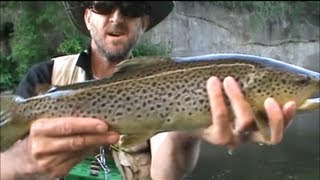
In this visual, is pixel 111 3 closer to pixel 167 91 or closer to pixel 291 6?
pixel 167 91

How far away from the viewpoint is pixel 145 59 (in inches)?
40.7

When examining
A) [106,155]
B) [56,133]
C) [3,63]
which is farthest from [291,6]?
[56,133]

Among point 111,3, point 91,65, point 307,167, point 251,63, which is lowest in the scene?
point 307,167

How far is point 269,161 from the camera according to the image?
5.44 m

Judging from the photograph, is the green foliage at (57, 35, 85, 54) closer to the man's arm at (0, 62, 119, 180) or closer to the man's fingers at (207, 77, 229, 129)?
the man's arm at (0, 62, 119, 180)

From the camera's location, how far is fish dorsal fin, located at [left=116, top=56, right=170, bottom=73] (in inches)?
40.4

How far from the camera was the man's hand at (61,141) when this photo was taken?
97 centimetres

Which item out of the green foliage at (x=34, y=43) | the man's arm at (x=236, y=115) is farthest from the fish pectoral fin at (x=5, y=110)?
the green foliage at (x=34, y=43)

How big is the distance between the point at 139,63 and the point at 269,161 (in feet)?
15.0

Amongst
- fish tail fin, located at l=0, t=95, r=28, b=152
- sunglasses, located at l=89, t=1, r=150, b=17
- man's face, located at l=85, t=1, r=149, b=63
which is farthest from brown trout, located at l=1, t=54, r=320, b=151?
man's face, located at l=85, t=1, r=149, b=63

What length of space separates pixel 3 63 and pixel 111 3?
248 inches

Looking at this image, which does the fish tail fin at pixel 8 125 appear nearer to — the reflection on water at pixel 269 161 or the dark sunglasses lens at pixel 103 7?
the dark sunglasses lens at pixel 103 7

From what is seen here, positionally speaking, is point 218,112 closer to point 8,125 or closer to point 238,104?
point 238,104

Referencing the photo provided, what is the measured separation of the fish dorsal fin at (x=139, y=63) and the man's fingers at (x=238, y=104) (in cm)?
12
